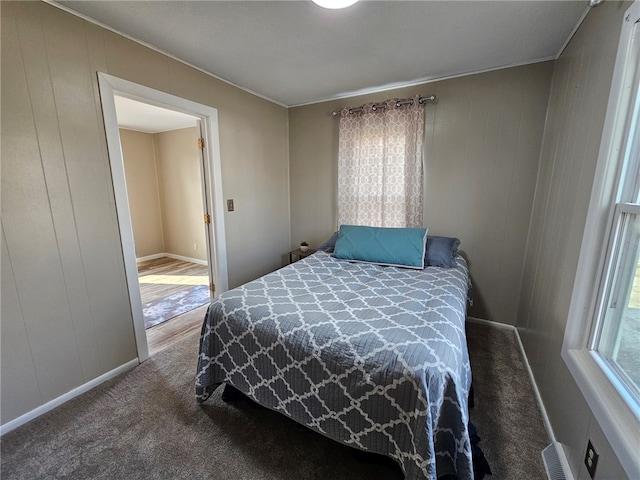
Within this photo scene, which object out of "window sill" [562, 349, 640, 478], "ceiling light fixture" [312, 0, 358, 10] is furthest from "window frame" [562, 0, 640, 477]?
"ceiling light fixture" [312, 0, 358, 10]

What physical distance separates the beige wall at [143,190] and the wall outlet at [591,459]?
5.59 metres

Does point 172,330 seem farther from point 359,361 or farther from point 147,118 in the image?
point 147,118

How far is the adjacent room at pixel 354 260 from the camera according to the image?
3.77 ft

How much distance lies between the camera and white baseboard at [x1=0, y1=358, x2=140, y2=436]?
1.54 metres

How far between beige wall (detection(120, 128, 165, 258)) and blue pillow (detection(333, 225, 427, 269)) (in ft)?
13.1

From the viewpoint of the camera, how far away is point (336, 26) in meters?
1.76

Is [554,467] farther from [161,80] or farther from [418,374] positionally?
[161,80]

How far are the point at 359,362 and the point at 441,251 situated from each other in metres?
1.59

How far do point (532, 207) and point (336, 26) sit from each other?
2139 mm

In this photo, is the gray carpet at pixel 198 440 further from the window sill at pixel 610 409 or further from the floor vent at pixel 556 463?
the window sill at pixel 610 409

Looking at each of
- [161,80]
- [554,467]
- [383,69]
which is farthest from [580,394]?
[161,80]

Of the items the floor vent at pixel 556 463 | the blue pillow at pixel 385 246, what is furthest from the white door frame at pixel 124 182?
the floor vent at pixel 556 463

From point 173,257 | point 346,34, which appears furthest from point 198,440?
point 173,257

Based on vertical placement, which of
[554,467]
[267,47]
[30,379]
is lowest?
[554,467]
